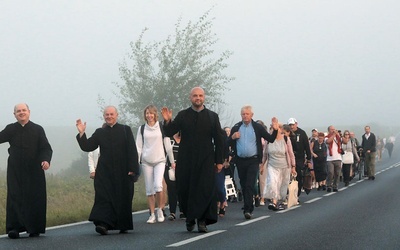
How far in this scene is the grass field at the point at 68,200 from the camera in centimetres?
2006

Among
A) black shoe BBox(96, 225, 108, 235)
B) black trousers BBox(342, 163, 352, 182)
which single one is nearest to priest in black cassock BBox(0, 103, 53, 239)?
black shoe BBox(96, 225, 108, 235)

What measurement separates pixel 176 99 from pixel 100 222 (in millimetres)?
32252

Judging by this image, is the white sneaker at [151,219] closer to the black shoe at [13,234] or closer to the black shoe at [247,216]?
the black shoe at [247,216]

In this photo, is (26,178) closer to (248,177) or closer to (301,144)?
(248,177)

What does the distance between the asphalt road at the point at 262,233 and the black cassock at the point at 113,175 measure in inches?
11.6

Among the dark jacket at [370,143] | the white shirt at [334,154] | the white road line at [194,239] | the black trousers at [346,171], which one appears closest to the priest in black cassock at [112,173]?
the white road line at [194,239]

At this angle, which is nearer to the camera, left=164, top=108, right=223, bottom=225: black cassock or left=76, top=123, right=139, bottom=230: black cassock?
left=76, top=123, right=139, bottom=230: black cassock

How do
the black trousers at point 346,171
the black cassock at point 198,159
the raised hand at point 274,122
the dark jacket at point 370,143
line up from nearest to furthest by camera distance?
the black cassock at point 198,159, the raised hand at point 274,122, the black trousers at point 346,171, the dark jacket at point 370,143

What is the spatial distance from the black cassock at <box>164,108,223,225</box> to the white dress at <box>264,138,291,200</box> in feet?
21.5

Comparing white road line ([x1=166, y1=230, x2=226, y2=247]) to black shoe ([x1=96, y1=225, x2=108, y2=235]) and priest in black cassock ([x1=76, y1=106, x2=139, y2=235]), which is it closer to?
priest in black cassock ([x1=76, y1=106, x2=139, y2=235])

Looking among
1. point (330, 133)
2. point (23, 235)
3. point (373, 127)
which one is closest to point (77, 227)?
point (23, 235)

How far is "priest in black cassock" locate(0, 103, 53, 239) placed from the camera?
14.6 metres

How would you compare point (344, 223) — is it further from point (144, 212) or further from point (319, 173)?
point (319, 173)

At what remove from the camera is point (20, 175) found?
48.9 feet
